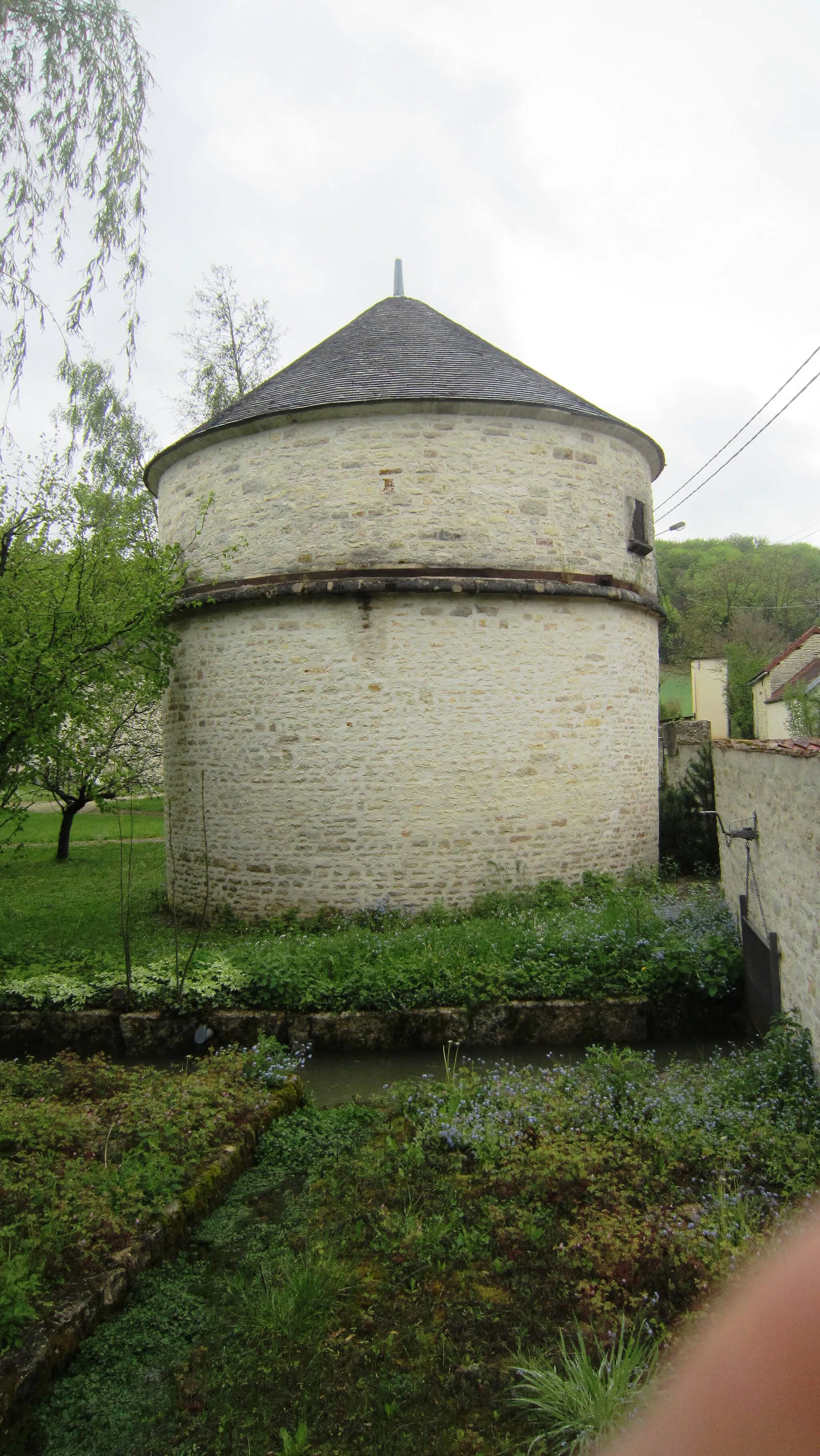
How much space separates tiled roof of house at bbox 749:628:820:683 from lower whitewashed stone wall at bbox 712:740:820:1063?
21.7 metres

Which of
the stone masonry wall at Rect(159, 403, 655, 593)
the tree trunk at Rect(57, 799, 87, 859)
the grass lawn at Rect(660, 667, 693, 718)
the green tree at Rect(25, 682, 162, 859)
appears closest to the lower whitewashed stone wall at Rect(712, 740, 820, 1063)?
the stone masonry wall at Rect(159, 403, 655, 593)

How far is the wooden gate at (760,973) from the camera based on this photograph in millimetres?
5348

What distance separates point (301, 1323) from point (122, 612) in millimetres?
6830

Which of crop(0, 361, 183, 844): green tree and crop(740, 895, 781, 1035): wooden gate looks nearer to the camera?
crop(740, 895, 781, 1035): wooden gate

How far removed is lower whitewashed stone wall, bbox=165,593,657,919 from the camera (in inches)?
341

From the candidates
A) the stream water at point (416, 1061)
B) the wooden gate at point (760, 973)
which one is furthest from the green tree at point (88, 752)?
the wooden gate at point (760, 973)

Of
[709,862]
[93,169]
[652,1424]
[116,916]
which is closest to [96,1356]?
[652,1424]

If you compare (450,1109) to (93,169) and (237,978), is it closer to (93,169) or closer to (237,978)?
(237,978)

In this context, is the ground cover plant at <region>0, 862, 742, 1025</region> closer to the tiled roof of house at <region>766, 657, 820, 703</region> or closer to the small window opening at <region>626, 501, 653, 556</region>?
the small window opening at <region>626, 501, 653, 556</region>

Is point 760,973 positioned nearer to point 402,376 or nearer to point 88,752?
point 88,752

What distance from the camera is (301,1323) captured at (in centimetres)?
330

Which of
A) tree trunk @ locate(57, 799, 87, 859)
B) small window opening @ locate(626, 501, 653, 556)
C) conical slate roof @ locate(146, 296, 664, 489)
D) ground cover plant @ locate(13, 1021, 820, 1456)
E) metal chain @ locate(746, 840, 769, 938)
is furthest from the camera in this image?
tree trunk @ locate(57, 799, 87, 859)

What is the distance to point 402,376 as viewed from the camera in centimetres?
944

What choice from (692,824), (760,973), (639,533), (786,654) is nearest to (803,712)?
(692,824)
